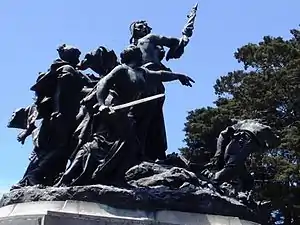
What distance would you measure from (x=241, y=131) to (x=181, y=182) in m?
1.77

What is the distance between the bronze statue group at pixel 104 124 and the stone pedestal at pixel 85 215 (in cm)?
54

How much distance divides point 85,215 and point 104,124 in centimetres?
157

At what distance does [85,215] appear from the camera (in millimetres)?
10055

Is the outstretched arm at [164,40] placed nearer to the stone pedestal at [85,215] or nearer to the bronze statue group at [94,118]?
the bronze statue group at [94,118]

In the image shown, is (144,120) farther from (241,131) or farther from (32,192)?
(32,192)

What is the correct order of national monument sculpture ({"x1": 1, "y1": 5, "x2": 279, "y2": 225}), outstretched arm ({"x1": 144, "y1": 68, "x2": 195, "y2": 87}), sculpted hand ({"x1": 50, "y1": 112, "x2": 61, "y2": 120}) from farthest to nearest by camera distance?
outstretched arm ({"x1": 144, "y1": 68, "x2": 195, "y2": 87})
sculpted hand ({"x1": 50, "y1": 112, "x2": 61, "y2": 120})
national monument sculpture ({"x1": 1, "y1": 5, "x2": 279, "y2": 225})

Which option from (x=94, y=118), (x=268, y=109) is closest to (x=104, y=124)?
(x=94, y=118)

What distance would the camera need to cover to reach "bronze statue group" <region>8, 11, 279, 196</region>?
1091cm

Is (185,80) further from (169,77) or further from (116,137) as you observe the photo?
(116,137)

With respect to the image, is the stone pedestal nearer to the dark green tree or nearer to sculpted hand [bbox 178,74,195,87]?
sculpted hand [bbox 178,74,195,87]

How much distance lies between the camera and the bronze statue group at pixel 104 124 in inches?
430

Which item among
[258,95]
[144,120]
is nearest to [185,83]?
[144,120]

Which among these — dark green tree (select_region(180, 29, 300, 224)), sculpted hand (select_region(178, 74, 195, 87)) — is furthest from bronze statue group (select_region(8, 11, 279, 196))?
dark green tree (select_region(180, 29, 300, 224))

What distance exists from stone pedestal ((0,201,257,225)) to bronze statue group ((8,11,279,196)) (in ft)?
1.79
